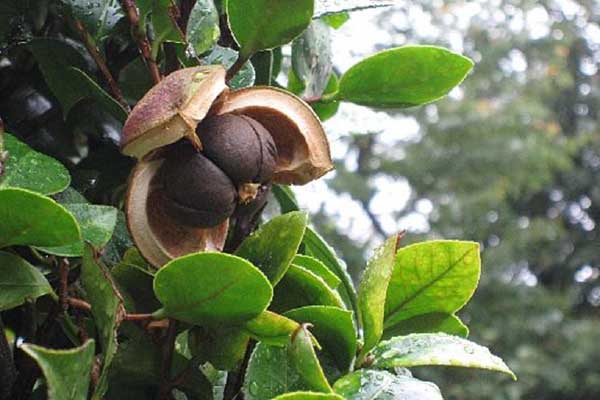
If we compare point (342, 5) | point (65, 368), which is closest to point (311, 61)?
point (342, 5)

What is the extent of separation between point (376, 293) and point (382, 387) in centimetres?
4

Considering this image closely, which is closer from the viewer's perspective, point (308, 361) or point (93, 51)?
point (308, 361)

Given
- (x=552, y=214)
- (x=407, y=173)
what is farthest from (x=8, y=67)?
(x=552, y=214)

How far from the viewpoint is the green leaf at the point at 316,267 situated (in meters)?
0.43

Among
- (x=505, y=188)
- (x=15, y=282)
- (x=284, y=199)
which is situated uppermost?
(x=15, y=282)

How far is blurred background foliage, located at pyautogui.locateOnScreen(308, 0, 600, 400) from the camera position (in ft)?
17.2

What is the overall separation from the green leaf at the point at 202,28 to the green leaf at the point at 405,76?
0.08 m

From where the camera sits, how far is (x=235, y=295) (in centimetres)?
34

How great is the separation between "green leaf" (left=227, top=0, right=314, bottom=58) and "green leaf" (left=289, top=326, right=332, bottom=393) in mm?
151

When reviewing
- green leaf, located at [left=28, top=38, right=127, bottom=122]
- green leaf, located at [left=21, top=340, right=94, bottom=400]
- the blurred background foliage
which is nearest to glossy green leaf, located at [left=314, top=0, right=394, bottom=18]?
green leaf, located at [left=28, top=38, right=127, bottom=122]

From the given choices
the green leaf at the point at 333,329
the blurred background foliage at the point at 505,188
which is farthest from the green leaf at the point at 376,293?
the blurred background foliage at the point at 505,188

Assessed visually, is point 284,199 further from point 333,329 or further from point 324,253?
point 333,329

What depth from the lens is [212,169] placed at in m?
0.36

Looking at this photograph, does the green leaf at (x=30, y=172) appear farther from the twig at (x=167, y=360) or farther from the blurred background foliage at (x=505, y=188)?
the blurred background foliage at (x=505, y=188)
